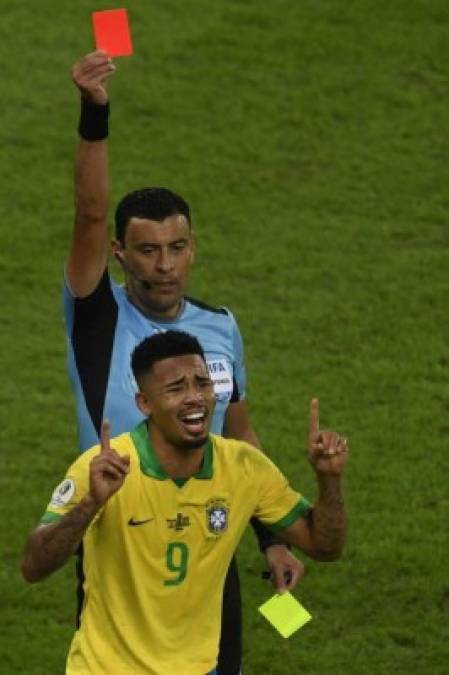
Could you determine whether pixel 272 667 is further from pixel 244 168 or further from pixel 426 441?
pixel 244 168

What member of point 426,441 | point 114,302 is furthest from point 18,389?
point 114,302

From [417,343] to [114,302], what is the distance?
5754 mm

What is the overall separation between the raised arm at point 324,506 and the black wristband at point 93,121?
4.47 ft

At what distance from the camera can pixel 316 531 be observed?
7531mm

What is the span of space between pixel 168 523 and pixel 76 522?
0.48m

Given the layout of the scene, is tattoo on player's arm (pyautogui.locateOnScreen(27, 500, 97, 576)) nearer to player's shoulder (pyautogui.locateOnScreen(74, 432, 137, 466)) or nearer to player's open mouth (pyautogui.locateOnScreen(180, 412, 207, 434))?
player's shoulder (pyautogui.locateOnScreen(74, 432, 137, 466))

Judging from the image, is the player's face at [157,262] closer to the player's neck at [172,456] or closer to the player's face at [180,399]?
the player's face at [180,399]

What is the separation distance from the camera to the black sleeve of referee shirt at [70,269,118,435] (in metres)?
7.98

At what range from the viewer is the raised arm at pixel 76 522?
6848mm

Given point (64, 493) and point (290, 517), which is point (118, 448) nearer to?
point (64, 493)

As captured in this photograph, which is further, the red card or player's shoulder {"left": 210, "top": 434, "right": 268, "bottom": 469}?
the red card

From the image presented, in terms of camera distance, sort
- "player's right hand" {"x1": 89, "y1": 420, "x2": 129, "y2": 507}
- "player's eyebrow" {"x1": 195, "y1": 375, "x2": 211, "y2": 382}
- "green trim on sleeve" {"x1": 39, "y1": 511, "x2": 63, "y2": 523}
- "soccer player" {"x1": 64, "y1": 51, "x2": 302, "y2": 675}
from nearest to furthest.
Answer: "player's right hand" {"x1": 89, "y1": 420, "x2": 129, "y2": 507} < "green trim on sleeve" {"x1": 39, "y1": 511, "x2": 63, "y2": 523} < "player's eyebrow" {"x1": 195, "y1": 375, "x2": 211, "y2": 382} < "soccer player" {"x1": 64, "y1": 51, "x2": 302, "y2": 675}

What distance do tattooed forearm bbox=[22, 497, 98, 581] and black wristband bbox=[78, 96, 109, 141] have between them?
1.59m

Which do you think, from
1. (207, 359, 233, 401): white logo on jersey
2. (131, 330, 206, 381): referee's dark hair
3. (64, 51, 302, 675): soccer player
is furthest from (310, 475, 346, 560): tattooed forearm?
(207, 359, 233, 401): white logo on jersey
